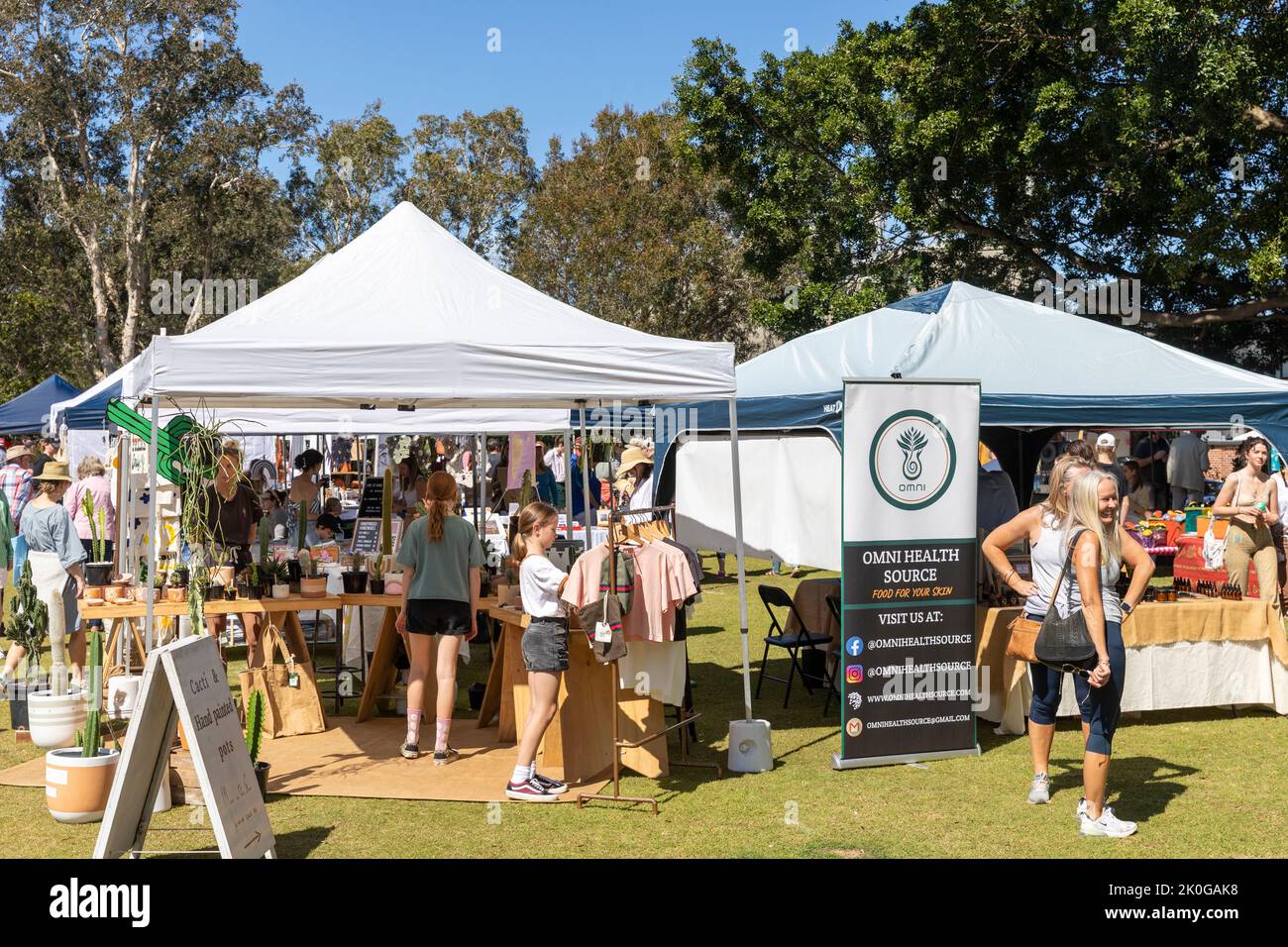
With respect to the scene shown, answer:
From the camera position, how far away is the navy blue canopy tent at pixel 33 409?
54.1 feet

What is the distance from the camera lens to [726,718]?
778cm

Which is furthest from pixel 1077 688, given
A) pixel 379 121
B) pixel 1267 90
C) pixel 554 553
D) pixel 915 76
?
pixel 379 121

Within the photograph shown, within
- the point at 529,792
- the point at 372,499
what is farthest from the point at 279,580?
the point at 372,499

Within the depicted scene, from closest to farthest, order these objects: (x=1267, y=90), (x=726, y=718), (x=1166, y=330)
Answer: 1. (x=726, y=718)
2. (x=1267, y=90)
3. (x=1166, y=330)

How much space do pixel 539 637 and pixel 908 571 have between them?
2.06 meters

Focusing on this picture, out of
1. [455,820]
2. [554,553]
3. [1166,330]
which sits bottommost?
[455,820]

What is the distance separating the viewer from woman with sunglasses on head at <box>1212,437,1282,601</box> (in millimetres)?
9844

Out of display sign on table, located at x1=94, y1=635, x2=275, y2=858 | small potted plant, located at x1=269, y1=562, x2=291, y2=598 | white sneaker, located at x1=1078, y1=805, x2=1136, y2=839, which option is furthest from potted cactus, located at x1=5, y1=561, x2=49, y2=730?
white sneaker, located at x1=1078, y1=805, x2=1136, y2=839

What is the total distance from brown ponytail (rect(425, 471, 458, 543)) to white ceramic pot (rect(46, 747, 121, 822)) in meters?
1.92

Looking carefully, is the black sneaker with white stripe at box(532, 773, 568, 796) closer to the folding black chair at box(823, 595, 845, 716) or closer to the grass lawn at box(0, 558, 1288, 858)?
the grass lawn at box(0, 558, 1288, 858)

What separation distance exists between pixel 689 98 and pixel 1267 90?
9152 mm

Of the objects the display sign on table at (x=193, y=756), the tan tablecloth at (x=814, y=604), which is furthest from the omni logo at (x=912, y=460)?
the display sign on table at (x=193, y=756)

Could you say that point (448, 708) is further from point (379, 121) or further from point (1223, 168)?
point (379, 121)

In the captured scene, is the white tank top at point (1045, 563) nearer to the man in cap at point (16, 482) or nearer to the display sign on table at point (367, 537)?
the display sign on table at point (367, 537)
